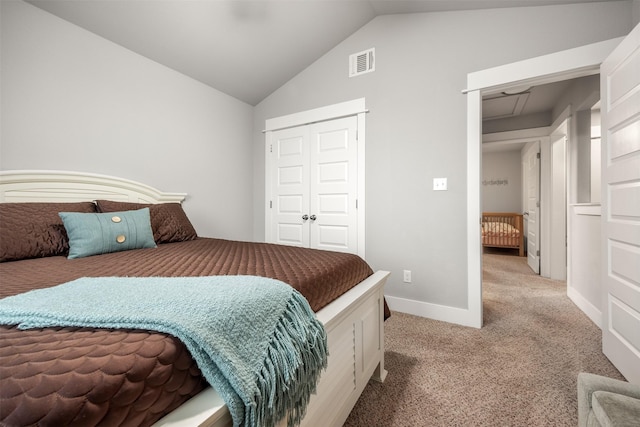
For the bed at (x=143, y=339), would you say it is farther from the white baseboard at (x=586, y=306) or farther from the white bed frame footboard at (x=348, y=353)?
the white baseboard at (x=586, y=306)

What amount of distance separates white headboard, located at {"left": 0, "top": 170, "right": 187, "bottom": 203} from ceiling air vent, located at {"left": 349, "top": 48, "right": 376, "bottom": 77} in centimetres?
218

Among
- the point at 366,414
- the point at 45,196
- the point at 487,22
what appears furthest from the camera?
the point at 487,22

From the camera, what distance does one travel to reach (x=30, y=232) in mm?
Answer: 1466

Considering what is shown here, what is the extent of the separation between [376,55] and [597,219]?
2369 mm

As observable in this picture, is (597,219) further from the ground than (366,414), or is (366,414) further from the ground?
(597,219)

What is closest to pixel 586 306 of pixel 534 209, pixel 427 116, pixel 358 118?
pixel 534 209

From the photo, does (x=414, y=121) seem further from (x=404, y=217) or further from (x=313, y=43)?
(x=313, y=43)

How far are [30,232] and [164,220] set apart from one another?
27.7 inches

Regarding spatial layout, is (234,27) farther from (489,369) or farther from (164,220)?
(489,369)

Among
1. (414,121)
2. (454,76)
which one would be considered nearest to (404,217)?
(414,121)

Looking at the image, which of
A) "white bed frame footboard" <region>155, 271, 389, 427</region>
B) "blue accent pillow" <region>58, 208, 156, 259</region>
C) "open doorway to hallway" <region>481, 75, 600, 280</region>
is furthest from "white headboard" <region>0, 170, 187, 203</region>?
"open doorway to hallway" <region>481, 75, 600, 280</region>

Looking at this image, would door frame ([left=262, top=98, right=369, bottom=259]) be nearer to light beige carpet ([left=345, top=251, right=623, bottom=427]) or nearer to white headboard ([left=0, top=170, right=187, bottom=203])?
light beige carpet ([left=345, top=251, right=623, bottom=427])

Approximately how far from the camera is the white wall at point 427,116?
2.04m

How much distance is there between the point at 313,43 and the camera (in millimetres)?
2717
